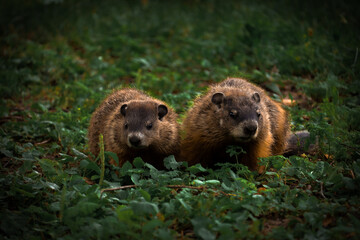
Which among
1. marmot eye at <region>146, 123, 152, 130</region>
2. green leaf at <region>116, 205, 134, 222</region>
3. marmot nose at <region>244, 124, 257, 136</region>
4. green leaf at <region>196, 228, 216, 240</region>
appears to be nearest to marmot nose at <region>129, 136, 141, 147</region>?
marmot eye at <region>146, 123, 152, 130</region>

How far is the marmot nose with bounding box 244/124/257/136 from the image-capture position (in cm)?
429

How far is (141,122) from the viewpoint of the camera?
187 inches

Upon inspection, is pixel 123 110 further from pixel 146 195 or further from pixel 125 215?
pixel 125 215

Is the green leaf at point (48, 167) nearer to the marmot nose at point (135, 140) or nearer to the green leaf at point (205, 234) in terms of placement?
the marmot nose at point (135, 140)

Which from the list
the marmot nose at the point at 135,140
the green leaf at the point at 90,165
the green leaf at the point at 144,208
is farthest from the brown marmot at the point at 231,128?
the green leaf at the point at 144,208

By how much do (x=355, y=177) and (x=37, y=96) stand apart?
5530 mm

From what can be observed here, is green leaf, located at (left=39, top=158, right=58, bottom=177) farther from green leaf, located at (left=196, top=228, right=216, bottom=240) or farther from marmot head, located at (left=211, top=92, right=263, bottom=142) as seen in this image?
marmot head, located at (left=211, top=92, right=263, bottom=142)

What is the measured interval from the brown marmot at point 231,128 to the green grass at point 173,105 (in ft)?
0.80

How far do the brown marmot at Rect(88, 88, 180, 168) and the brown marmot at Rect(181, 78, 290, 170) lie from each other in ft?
0.71

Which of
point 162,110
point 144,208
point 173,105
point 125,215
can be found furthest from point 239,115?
point 173,105

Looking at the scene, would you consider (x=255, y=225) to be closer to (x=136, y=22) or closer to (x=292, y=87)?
(x=292, y=87)

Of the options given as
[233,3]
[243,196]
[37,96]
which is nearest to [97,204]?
[243,196]

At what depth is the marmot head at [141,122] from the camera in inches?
181

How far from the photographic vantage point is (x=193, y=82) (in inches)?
305
